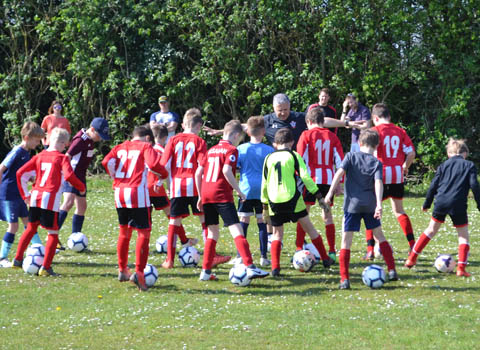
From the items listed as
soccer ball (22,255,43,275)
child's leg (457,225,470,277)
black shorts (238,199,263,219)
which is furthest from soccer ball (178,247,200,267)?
child's leg (457,225,470,277)

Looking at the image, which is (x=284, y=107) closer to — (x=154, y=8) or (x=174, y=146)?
(x=174, y=146)

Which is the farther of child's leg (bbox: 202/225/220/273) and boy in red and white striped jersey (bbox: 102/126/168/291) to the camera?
child's leg (bbox: 202/225/220/273)

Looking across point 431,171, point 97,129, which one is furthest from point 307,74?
point 97,129

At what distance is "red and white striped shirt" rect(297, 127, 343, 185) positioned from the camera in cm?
932

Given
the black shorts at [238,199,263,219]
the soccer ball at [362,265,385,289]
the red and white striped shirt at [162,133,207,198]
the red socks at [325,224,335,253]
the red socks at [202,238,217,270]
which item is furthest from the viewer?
the red socks at [325,224,335,253]

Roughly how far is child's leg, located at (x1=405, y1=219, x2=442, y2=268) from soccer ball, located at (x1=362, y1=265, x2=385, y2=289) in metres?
1.10

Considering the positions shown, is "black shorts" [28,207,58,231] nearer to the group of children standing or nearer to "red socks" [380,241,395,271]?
the group of children standing

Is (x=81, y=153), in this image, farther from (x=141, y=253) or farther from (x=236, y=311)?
(x=236, y=311)

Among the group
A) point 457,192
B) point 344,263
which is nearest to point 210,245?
point 344,263

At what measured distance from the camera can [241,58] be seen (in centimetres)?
1814

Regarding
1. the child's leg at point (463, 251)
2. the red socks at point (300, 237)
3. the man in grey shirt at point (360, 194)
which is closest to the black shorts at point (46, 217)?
the red socks at point (300, 237)

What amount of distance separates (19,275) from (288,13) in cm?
1114

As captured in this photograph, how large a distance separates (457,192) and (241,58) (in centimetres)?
1058

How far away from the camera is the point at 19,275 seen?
868cm
